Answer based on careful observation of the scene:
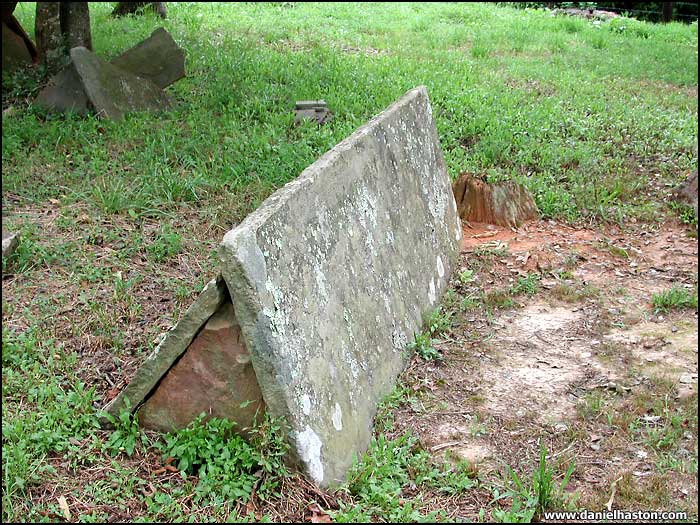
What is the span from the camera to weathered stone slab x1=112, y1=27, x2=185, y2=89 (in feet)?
26.7

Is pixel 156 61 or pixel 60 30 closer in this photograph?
pixel 156 61

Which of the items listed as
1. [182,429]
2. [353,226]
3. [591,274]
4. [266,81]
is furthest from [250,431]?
[266,81]

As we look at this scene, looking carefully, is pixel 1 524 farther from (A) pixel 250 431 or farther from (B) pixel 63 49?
(B) pixel 63 49

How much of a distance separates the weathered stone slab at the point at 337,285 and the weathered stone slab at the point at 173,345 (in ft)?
0.46

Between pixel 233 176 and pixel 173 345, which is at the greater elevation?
pixel 173 345

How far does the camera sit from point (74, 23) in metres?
8.70

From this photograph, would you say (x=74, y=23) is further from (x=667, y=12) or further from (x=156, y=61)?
(x=667, y=12)

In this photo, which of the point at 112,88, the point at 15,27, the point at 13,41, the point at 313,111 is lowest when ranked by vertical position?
the point at 313,111

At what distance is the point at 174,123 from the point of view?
7379 millimetres

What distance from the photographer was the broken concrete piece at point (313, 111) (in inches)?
296

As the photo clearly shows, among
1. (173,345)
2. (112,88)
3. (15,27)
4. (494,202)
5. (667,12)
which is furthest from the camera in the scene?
(667,12)

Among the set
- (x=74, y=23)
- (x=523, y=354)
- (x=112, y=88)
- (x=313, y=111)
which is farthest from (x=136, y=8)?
(x=523, y=354)

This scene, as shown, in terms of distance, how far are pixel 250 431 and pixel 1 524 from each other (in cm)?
96

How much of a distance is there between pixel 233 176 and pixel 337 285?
117 inches
